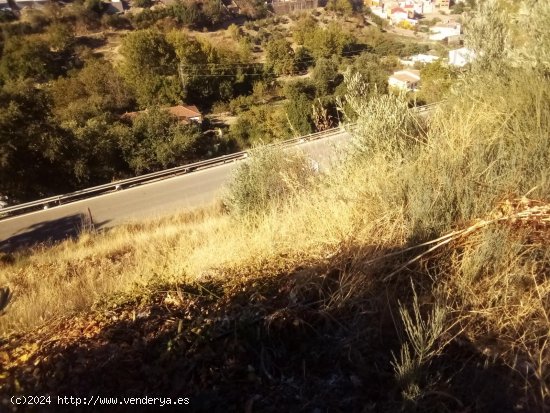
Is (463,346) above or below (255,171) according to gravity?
above

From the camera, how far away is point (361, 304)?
2162mm

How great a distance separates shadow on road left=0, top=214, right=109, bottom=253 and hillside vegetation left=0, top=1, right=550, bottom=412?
412 inches

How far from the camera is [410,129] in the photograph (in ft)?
13.0


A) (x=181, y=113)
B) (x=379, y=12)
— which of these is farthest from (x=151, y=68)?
(x=379, y=12)

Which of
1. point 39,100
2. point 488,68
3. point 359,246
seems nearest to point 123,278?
point 359,246

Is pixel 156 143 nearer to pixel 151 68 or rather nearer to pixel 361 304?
pixel 151 68

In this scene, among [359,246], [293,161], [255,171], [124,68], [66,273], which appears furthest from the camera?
[124,68]

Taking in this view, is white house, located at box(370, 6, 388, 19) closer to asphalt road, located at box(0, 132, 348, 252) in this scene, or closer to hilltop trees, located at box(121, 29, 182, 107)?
hilltop trees, located at box(121, 29, 182, 107)

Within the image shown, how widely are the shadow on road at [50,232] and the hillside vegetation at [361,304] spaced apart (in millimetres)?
10455

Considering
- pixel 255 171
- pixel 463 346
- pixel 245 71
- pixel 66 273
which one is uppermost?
pixel 463 346

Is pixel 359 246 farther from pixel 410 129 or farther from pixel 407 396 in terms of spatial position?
pixel 410 129

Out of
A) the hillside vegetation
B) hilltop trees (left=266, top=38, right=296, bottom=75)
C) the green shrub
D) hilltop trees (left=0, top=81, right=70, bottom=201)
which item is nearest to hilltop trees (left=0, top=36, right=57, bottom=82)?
hilltop trees (left=0, top=81, right=70, bottom=201)

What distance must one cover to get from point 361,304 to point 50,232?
44.1ft

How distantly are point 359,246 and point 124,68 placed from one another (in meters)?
35.1
